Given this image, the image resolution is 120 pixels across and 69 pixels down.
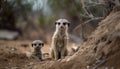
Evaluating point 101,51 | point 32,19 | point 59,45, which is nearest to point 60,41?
point 59,45

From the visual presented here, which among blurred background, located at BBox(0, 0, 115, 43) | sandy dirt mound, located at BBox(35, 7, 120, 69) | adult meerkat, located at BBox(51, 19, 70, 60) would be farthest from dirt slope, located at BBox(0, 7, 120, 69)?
blurred background, located at BBox(0, 0, 115, 43)

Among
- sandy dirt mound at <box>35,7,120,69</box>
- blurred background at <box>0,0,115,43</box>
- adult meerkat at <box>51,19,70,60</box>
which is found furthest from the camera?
blurred background at <box>0,0,115,43</box>

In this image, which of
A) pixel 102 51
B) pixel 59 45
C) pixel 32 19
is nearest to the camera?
pixel 102 51

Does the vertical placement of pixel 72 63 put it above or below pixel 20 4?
below

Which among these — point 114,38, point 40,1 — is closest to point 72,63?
point 114,38

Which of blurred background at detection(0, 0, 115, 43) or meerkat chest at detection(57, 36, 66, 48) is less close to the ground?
blurred background at detection(0, 0, 115, 43)

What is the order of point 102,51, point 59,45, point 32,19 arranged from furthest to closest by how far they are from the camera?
point 32,19
point 59,45
point 102,51

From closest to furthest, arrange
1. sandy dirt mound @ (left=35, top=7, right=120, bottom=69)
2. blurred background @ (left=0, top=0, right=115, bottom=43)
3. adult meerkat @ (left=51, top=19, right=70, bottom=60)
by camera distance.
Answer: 1. sandy dirt mound @ (left=35, top=7, right=120, bottom=69)
2. adult meerkat @ (left=51, top=19, right=70, bottom=60)
3. blurred background @ (left=0, top=0, right=115, bottom=43)

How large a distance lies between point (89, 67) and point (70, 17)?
12.1 m

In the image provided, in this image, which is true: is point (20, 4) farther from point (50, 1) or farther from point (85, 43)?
point (85, 43)

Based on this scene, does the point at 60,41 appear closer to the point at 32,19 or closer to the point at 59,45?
the point at 59,45

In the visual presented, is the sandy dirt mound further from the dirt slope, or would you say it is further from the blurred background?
the blurred background

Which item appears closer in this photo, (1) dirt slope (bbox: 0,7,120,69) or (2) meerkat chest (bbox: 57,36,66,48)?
(1) dirt slope (bbox: 0,7,120,69)

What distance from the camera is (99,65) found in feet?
18.5
